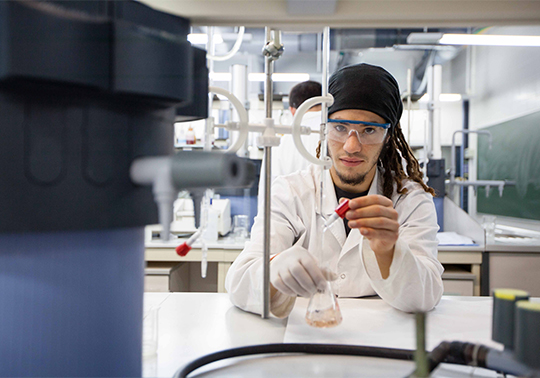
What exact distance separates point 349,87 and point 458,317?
844 mm

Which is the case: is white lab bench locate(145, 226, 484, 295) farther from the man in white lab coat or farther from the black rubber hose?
the black rubber hose

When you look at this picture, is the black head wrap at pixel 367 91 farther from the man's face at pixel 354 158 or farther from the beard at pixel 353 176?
the beard at pixel 353 176

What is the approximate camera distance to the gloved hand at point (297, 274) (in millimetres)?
848

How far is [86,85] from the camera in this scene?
372 millimetres

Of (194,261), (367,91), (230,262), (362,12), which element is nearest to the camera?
(362,12)

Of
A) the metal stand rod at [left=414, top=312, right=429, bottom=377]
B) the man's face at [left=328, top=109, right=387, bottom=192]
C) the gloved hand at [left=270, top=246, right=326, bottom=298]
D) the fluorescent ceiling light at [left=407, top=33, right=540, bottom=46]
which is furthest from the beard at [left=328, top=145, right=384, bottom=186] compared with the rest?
the fluorescent ceiling light at [left=407, top=33, right=540, bottom=46]

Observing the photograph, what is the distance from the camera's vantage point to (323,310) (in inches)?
33.8

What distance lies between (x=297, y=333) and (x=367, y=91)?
2.99 ft

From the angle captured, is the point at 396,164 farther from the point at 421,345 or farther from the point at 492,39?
the point at 492,39

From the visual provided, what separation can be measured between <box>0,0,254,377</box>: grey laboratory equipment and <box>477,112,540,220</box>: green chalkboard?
4188mm

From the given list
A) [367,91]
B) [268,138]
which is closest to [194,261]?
[367,91]

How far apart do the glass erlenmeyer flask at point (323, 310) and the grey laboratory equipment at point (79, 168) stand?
1.56ft

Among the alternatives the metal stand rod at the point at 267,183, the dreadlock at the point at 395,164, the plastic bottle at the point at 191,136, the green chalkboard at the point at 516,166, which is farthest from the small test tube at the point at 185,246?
the green chalkboard at the point at 516,166

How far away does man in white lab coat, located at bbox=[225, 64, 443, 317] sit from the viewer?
96 centimetres
